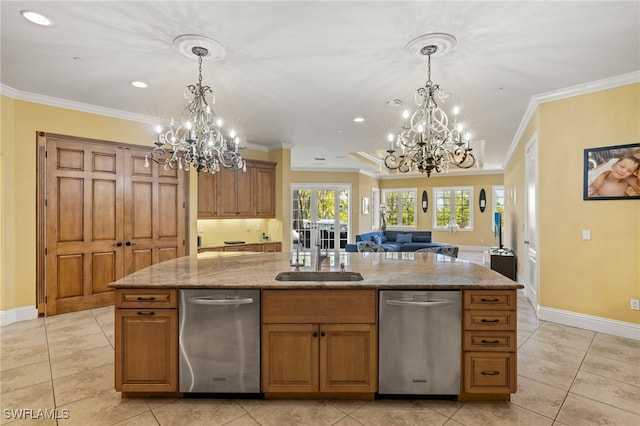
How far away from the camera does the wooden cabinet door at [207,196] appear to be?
587cm

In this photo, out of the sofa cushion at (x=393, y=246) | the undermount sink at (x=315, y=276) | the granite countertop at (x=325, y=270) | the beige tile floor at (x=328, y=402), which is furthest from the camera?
the sofa cushion at (x=393, y=246)

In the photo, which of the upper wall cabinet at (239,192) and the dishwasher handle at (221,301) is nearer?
the dishwasher handle at (221,301)

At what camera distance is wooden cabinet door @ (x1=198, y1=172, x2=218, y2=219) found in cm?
587

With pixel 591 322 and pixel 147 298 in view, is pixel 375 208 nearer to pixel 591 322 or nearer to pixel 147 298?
pixel 591 322

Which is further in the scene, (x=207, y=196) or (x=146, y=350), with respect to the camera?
(x=207, y=196)

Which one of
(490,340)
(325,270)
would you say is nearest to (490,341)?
(490,340)

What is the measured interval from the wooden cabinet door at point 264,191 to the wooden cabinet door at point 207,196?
843 mm

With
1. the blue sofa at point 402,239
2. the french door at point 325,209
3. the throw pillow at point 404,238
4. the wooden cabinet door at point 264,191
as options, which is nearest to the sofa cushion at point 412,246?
the blue sofa at point 402,239

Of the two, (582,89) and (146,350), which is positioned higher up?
(582,89)

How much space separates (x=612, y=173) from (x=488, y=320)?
275cm

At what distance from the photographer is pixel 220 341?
236 cm

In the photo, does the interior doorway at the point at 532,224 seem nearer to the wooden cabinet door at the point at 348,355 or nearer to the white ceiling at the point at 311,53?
the white ceiling at the point at 311,53

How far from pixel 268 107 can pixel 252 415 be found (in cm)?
369

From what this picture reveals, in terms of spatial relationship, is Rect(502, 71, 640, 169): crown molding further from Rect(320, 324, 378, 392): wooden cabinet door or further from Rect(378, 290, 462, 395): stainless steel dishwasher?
Rect(320, 324, 378, 392): wooden cabinet door
